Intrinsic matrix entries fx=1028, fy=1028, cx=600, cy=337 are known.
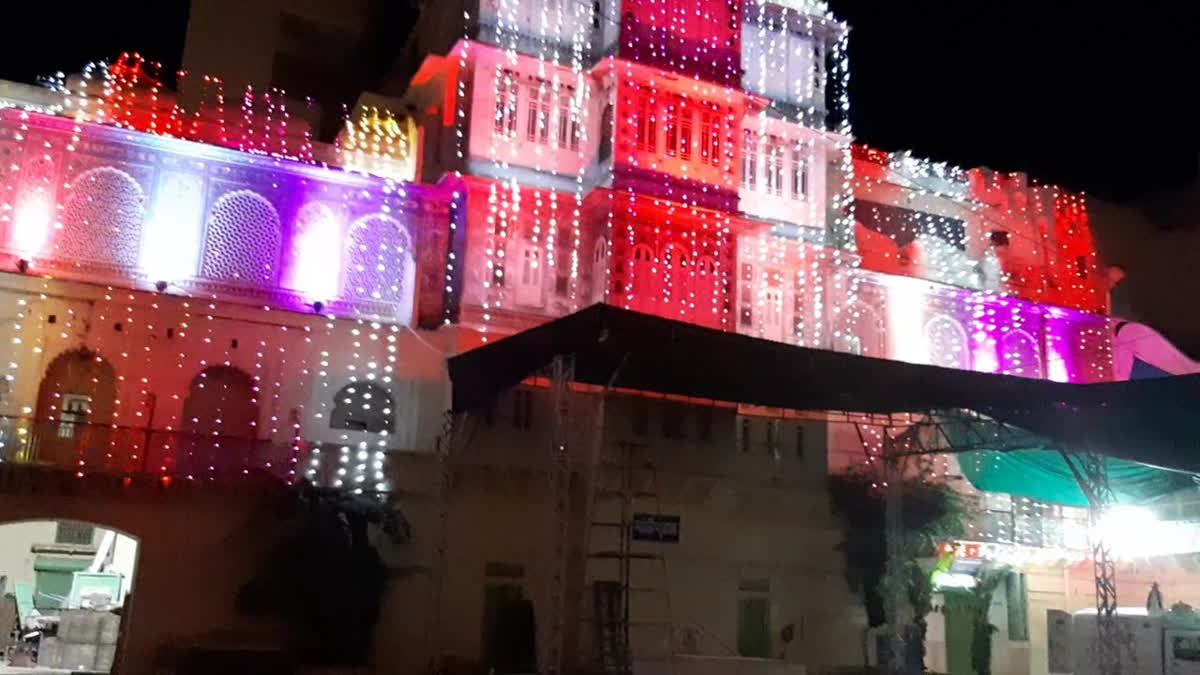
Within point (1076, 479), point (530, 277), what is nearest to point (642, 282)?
point (530, 277)

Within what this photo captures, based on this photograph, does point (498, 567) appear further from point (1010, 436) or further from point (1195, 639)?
point (1195, 639)

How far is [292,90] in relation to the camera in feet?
93.4

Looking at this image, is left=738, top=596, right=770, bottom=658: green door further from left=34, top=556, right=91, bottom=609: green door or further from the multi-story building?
left=34, top=556, right=91, bottom=609: green door

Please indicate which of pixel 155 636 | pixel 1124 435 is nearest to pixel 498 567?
pixel 155 636

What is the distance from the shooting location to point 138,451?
56.6 ft

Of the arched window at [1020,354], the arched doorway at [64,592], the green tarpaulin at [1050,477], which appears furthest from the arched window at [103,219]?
the arched window at [1020,354]

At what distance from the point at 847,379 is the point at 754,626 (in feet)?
23.3

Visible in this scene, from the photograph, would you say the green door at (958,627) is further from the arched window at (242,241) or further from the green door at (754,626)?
the arched window at (242,241)

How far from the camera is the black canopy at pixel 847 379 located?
14.1 metres

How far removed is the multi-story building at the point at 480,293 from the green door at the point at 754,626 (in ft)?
0.20

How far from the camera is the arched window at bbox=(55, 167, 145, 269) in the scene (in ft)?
66.0

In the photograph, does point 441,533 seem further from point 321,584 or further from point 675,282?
point 675,282

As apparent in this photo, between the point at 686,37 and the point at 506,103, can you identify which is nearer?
the point at 506,103

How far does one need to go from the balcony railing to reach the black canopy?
3.96m
